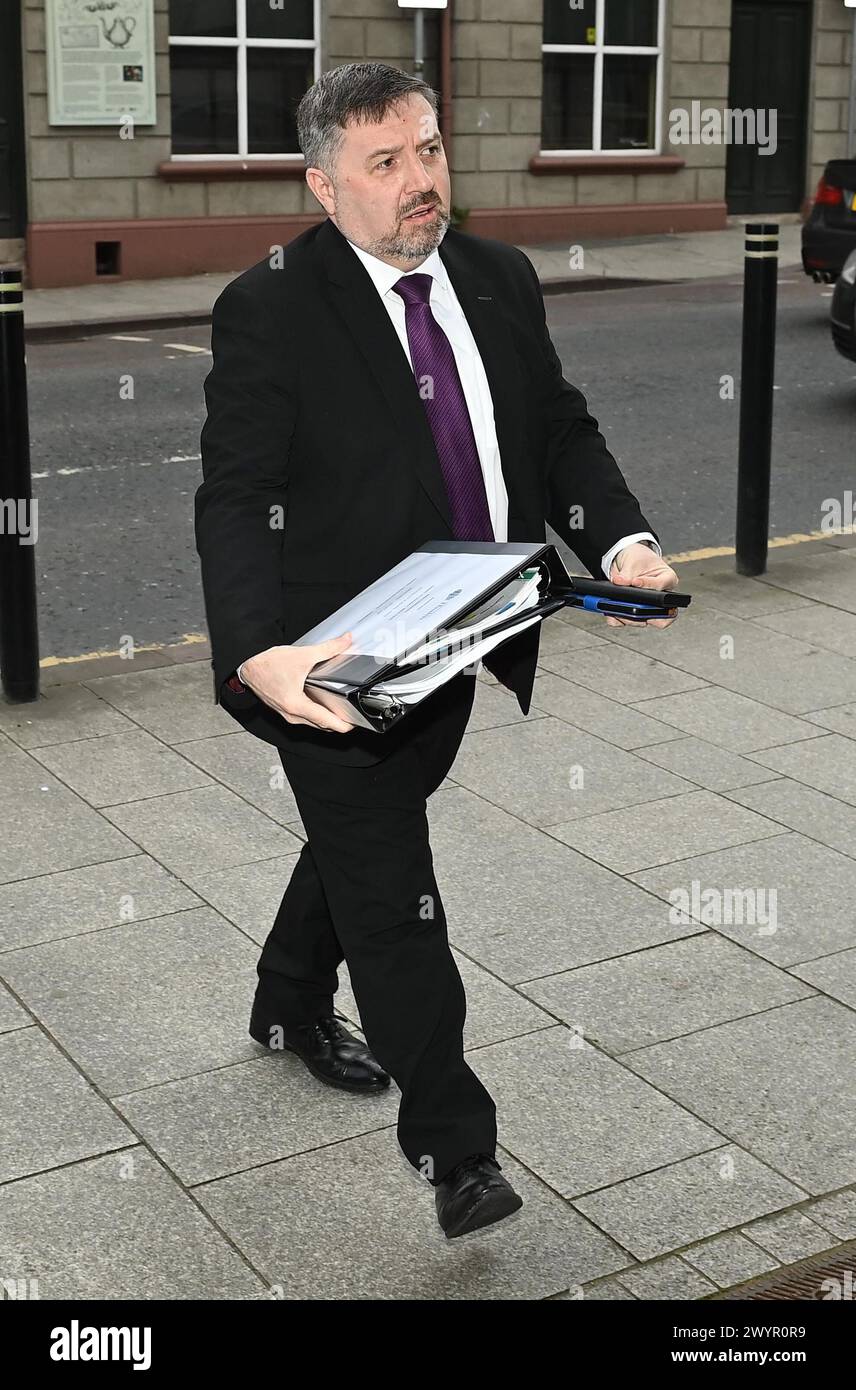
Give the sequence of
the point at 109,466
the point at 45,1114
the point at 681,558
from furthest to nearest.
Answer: the point at 109,466 → the point at 681,558 → the point at 45,1114

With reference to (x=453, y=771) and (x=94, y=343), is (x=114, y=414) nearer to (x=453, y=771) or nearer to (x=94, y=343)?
(x=94, y=343)

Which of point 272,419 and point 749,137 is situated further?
point 749,137

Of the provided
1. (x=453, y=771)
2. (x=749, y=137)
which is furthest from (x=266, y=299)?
(x=749, y=137)

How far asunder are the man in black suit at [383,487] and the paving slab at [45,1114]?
683mm

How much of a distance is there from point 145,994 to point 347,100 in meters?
2.10

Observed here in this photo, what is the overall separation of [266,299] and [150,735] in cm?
292

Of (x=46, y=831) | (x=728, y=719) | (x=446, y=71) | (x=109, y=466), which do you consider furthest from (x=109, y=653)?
(x=446, y=71)

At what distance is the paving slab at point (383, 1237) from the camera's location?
3219 millimetres

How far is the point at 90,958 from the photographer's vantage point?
4395 mm

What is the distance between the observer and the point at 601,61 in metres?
20.3

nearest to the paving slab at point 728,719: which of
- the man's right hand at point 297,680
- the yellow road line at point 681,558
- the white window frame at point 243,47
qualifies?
the yellow road line at point 681,558

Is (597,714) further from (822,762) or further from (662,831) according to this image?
(662,831)

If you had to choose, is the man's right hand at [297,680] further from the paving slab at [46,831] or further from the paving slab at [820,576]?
the paving slab at [820,576]

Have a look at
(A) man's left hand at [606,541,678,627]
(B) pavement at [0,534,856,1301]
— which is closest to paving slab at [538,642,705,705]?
(B) pavement at [0,534,856,1301]
